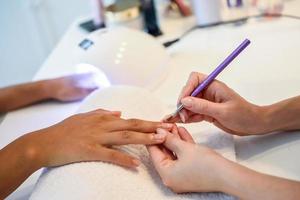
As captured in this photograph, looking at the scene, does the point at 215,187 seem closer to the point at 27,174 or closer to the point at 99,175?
the point at 99,175

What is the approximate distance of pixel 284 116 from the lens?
2.02 ft

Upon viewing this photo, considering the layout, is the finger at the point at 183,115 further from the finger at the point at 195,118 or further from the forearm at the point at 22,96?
the forearm at the point at 22,96

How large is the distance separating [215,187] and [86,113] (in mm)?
263

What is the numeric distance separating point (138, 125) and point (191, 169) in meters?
0.13

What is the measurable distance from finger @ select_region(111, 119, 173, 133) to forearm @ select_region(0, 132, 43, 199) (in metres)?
0.13

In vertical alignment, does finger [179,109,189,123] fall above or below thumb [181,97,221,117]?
below

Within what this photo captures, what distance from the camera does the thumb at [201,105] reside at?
1.97 feet

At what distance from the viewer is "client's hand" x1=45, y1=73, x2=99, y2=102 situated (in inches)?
34.2

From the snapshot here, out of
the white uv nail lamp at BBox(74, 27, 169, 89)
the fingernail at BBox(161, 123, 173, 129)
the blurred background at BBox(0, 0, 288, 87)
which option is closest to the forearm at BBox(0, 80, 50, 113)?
the white uv nail lamp at BBox(74, 27, 169, 89)

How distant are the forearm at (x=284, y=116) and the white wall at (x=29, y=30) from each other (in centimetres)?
123

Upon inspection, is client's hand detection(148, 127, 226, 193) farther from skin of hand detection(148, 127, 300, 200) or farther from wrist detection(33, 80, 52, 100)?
wrist detection(33, 80, 52, 100)

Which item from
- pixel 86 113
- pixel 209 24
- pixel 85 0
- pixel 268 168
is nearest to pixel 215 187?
pixel 268 168

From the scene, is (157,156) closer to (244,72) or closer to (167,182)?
(167,182)

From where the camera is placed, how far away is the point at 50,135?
61 centimetres
